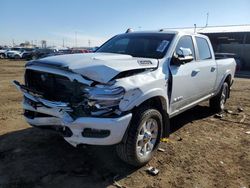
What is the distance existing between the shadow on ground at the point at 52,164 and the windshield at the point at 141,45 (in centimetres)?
169

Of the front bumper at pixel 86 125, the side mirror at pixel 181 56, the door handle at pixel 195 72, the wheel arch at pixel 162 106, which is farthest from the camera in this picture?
the door handle at pixel 195 72

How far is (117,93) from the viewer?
10.6ft

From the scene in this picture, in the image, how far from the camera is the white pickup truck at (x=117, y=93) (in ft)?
10.7

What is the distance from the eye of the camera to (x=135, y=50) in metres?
4.85

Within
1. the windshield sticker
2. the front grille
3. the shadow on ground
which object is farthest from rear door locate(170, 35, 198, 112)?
the front grille

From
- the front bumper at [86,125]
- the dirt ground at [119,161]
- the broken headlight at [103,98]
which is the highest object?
the broken headlight at [103,98]

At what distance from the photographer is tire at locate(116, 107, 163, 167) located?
355 cm

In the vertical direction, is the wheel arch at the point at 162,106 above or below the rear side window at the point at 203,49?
below

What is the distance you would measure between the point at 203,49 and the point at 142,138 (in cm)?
299

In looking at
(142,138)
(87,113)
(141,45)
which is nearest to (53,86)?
(87,113)

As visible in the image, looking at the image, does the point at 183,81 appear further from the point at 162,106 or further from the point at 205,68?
the point at 205,68

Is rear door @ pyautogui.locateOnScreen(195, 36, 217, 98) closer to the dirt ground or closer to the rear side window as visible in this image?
the rear side window

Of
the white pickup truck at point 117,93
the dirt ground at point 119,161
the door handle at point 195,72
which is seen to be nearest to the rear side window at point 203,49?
the door handle at point 195,72

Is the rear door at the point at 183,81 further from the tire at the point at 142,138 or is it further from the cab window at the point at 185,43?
the tire at the point at 142,138
